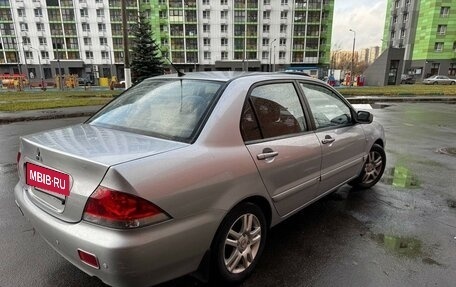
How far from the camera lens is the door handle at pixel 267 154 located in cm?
257

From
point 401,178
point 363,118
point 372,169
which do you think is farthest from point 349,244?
point 401,178

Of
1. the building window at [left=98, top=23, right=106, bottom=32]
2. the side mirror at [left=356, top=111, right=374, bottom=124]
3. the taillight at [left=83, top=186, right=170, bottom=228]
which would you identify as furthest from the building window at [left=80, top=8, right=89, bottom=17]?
the taillight at [left=83, top=186, right=170, bottom=228]

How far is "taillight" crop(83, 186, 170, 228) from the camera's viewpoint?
6.10 feet

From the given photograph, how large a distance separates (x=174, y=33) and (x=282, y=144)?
65.1m

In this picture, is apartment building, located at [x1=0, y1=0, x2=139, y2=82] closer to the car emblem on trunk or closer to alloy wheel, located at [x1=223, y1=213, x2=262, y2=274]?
the car emblem on trunk

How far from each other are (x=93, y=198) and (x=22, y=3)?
247 ft

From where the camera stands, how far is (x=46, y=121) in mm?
11555

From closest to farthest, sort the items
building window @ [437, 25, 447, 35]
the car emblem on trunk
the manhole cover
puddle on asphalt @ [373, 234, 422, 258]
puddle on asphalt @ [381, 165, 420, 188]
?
the car emblem on trunk
puddle on asphalt @ [373, 234, 422, 258]
puddle on asphalt @ [381, 165, 420, 188]
the manhole cover
building window @ [437, 25, 447, 35]

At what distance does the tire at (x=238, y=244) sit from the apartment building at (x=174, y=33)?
6163 centimetres

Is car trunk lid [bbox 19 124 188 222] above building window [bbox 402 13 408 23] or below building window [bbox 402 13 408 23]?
below

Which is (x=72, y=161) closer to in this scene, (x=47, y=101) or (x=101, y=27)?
(x=47, y=101)

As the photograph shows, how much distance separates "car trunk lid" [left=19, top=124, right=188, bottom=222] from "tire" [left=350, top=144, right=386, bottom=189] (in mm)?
3189

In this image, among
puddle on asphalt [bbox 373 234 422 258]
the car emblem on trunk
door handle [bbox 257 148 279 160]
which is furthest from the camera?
puddle on asphalt [bbox 373 234 422 258]

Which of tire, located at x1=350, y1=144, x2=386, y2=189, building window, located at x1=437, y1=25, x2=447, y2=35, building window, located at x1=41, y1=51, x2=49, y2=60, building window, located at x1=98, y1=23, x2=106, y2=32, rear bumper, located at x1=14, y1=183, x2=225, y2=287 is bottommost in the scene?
tire, located at x1=350, y1=144, x2=386, y2=189
